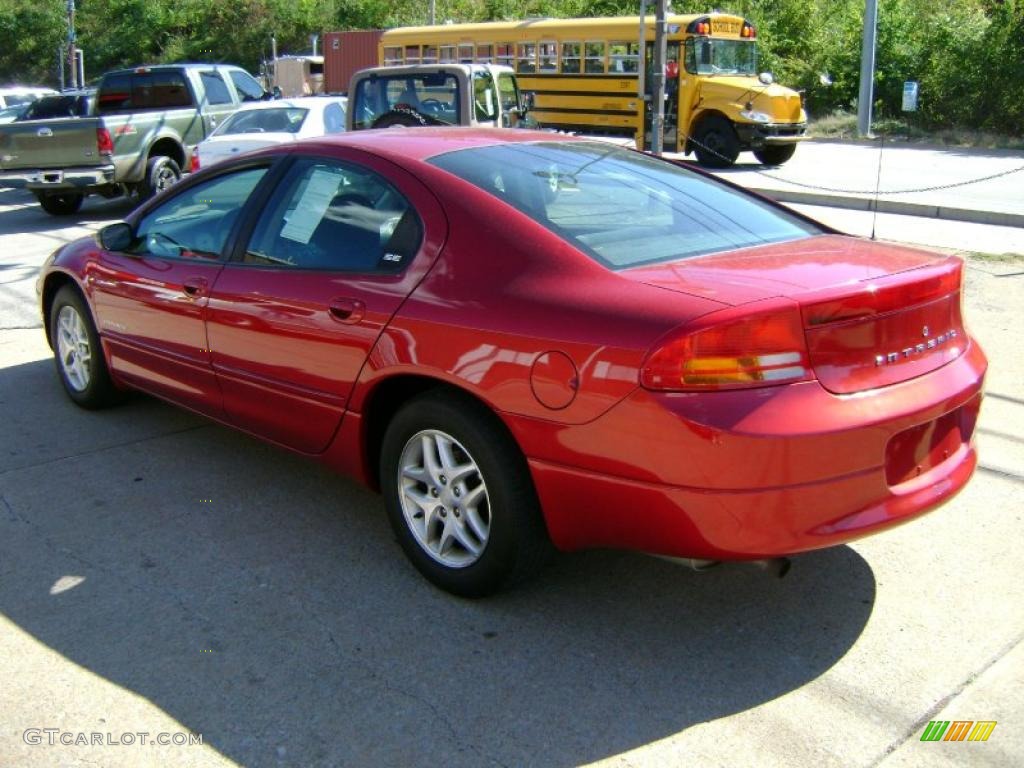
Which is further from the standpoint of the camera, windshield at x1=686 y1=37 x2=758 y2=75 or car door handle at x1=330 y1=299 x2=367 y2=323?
windshield at x1=686 y1=37 x2=758 y2=75

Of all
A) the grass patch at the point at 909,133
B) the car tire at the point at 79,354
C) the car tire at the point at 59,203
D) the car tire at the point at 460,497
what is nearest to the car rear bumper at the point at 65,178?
the car tire at the point at 59,203

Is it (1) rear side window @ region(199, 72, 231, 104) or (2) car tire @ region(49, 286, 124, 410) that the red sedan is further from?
(1) rear side window @ region(199, 72, 231, 104)

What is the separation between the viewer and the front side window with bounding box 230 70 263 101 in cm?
1688

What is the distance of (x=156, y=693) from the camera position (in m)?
3.23

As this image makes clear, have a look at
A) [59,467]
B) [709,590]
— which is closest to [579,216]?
[709,590]

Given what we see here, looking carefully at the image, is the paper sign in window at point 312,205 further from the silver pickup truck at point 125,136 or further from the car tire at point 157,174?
the car tire at point 157,174

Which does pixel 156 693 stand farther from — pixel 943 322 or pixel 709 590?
pixel 943 322

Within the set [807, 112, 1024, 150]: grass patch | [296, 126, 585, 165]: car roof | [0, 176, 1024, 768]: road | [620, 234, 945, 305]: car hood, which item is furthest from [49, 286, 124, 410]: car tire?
[807, 112, 1024, 150]: grass patch

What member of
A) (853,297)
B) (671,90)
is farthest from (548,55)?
(853,297)

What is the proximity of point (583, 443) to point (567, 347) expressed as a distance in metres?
0.29

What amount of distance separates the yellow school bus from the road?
15.8 meters

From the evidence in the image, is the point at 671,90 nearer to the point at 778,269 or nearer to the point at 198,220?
the point at 198,220

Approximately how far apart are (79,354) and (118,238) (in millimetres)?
898

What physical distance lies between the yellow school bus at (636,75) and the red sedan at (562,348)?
50.3 ft
